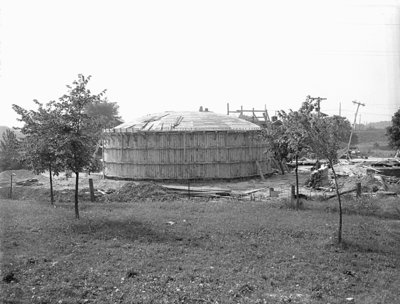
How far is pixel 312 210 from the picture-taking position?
15586 mm

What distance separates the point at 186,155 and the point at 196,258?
17.6 meters

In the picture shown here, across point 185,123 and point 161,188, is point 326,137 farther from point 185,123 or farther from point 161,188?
point 185,123

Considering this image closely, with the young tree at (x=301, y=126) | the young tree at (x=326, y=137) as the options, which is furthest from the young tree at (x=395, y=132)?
the young tree at (x=326, y=137)

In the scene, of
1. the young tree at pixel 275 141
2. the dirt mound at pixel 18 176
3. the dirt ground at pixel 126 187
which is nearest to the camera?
the young tree at pixel 275 141

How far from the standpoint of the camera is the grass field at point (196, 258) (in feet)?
24.2

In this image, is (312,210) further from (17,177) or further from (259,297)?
(17,177)

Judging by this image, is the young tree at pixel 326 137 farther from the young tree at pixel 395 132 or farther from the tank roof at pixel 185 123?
the young tree at pixel 395 132

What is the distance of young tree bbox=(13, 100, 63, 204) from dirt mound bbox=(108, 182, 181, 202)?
6194mm

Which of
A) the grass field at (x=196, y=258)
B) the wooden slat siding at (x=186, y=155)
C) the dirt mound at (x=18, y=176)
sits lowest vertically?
the grass field at (x=196, y=258)

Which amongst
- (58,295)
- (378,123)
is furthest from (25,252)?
(378,123)

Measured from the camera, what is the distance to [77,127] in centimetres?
1321

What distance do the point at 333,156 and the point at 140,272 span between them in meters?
6.27

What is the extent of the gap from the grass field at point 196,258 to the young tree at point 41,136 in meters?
1.97

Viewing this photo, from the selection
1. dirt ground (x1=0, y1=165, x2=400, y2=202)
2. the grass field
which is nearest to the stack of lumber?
dirt ground (x1=0, y1=165, x2=400, y2=202)
